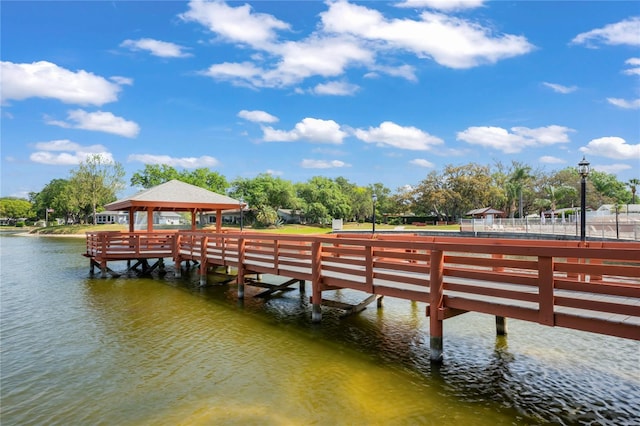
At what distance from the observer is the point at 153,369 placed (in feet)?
21.7

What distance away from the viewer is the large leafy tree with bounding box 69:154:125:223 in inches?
2699

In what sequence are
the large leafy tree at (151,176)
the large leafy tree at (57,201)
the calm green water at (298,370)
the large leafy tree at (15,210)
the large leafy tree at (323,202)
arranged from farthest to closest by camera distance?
the large leafy tree at (15,210) → the large leafy tree at (57,201) → the large leafy tree at (151,176) → the large leafy tree at (323,202) → the calm green water at (298,370)

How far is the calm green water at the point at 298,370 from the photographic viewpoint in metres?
5.07

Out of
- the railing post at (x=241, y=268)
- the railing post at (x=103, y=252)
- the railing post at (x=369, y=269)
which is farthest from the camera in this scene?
the railing post at (x=103, y=252)

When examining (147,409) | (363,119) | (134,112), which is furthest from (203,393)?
(134,112)

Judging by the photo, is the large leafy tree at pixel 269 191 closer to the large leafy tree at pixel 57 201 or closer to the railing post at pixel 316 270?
the large leafy tree at pixel 57 201

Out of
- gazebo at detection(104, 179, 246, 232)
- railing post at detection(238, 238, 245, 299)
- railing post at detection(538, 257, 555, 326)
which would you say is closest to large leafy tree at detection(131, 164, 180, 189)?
gazebo at detection(104, 179, 246, 232)

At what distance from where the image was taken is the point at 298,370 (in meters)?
6.49

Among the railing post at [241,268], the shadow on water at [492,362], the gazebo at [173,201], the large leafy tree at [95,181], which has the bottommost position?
the shadow on water at [492,362]

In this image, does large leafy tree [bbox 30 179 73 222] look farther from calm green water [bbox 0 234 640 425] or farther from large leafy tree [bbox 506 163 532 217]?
large leafy tree [bbox 506 163 532 217]

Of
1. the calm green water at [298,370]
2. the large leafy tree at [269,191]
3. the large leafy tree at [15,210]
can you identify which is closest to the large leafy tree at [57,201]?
the large leafy tree at [15,210]

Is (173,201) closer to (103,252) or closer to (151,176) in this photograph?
(103,252)

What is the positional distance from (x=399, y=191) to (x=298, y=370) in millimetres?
72924

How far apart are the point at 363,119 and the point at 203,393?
2398 inches
